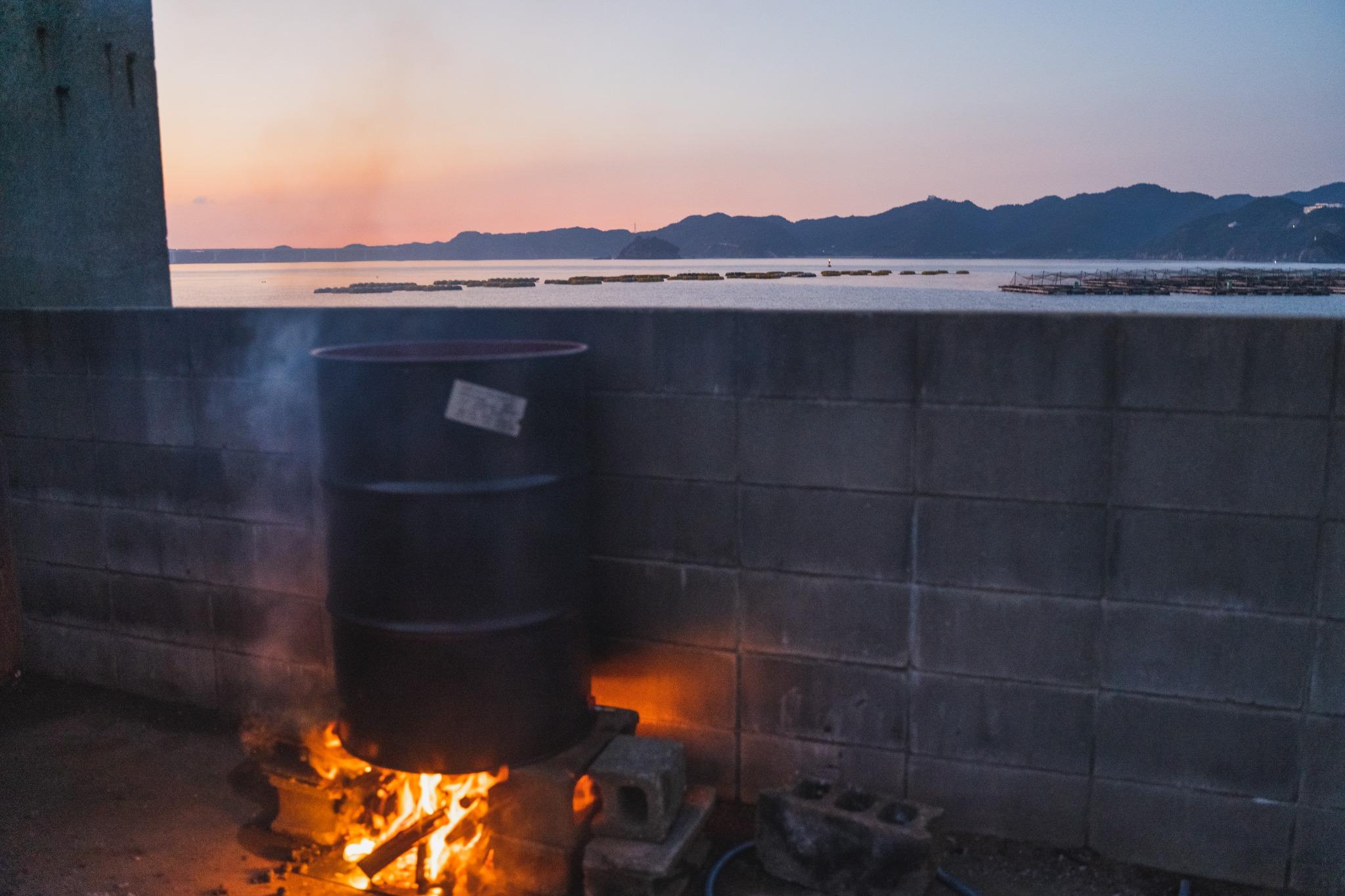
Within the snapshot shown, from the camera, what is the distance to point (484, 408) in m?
2.59

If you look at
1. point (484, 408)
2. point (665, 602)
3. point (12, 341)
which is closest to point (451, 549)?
point (484, 408)

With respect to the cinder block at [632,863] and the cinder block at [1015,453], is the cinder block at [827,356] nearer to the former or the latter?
the cinder block at [1015,453]

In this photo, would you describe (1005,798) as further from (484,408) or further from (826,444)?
(484,408)

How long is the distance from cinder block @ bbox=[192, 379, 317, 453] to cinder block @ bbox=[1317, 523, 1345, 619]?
3620 millimetres

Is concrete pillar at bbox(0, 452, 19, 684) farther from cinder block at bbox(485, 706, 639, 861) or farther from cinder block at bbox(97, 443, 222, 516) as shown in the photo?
cinder block at bbox(485, 706, 639, 861)

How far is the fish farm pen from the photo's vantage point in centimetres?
10131

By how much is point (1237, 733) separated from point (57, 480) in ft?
16.6

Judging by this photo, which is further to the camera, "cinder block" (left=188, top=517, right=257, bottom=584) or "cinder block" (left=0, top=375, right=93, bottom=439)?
"cinder block" (left=0, top=375, right=93, bottom=439)

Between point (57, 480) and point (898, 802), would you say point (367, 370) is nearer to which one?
point (898, 802)

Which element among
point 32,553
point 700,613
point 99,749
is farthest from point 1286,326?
point 32,553

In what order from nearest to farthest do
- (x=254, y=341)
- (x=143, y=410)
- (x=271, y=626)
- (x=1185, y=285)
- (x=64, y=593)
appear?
(x=254, y=341), (x=271, y=626), (x=143, y=410), (x=64, y=593), (x=1185, y=285)

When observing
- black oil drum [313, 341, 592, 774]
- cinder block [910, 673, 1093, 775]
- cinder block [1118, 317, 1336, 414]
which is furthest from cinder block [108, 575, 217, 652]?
cinder block [1118, 317, 1336, 414]

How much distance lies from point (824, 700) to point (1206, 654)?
3.99ft

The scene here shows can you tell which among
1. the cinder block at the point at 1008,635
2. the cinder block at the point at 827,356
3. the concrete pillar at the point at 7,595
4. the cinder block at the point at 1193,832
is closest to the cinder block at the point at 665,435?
the cinder block at the point at 827,356
